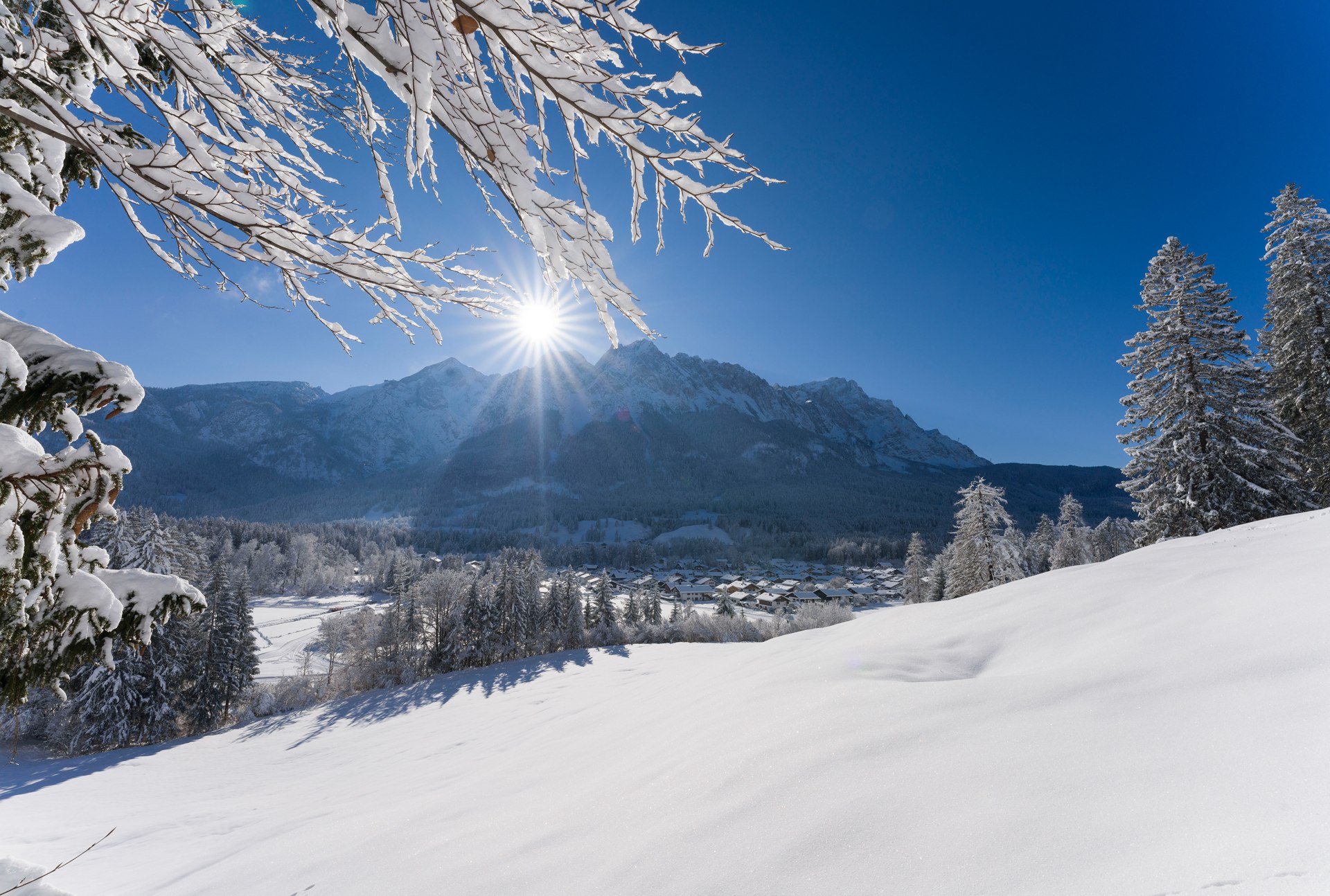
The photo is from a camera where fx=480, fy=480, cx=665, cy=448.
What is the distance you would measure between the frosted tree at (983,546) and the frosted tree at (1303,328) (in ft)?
23.7

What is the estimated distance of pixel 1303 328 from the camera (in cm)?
1301

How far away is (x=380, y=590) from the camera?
62.8 m

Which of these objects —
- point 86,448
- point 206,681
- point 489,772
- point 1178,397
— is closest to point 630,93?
point 86,448

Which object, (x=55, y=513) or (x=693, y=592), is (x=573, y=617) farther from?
(x=693, y=592)

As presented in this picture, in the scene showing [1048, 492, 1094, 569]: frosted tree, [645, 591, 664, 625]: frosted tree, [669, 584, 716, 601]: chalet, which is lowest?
[669, 584, 716, 601]: chalet

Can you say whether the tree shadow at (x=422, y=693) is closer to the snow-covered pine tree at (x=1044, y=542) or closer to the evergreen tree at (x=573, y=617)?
the evergreen tree at (x=573, y=617)

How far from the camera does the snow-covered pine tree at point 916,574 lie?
106 ft

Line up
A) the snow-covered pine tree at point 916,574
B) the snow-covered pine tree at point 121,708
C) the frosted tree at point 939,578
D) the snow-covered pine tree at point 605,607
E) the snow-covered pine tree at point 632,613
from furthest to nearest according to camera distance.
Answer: the snow-covered pine tree at point 632,613
the snow-covered pine tree at point 916,574
the snow-covered pine tree at point 605,607
the frosted tree at point 939,578
the snow-covered pine tree at point 121,708

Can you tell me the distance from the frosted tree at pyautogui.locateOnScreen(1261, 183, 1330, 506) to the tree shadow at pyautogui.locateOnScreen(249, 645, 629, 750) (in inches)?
893

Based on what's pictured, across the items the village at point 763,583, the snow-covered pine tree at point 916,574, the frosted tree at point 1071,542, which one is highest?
the frosted tree at point 1071,542

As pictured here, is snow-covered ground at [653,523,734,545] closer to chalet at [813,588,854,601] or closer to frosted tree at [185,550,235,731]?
chalet at [813,588,854,601]

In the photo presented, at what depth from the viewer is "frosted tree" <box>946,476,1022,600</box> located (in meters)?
18.5

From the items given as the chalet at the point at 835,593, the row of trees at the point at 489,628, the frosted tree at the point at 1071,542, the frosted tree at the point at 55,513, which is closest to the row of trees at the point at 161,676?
the row of trees at the point at 489,628

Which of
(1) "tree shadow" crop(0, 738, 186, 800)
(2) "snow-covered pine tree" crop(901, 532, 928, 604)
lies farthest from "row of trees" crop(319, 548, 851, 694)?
(1) "tree shadow" crop(0, 738, 186, 800)
